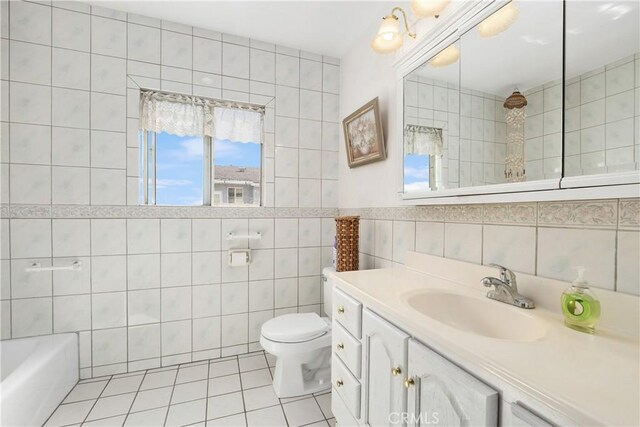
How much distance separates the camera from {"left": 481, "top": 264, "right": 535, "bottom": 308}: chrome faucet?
994mm

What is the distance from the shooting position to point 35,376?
1.47 meters

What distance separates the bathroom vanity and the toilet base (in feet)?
1.37

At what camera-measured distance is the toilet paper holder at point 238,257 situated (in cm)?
215

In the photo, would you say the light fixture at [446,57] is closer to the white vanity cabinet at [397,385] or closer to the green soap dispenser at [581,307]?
the green soap dispenser at [581,307]

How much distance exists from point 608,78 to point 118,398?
270 centimetres

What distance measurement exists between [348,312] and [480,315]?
53cm

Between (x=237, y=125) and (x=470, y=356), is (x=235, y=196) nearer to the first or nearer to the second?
(x=237, y=125)

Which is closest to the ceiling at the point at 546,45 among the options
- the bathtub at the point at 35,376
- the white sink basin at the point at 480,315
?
the white sink basin at the point at 480,315

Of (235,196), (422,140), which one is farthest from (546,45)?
(235,196)

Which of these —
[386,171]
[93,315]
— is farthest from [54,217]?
[386,171]

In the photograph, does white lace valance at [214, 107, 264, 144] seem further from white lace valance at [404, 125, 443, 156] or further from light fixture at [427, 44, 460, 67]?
light fixture at [427, 44, 460, 67]

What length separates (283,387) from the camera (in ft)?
5.73

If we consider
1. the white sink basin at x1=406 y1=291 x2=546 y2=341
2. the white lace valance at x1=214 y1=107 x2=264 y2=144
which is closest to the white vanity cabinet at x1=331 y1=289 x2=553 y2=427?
the white sink basin at x1=406 y1=291 x2=546 y2=341

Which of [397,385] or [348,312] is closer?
[397,385]
